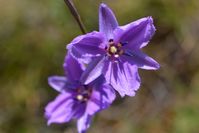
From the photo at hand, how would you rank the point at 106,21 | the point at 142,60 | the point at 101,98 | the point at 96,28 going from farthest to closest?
1. the point at 96,28
2. the point at 101,98
3. the point at 142,60
4. the point at 106,21

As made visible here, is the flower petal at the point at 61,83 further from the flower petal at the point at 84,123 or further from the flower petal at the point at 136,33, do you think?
the flower petal at the point at 136,33

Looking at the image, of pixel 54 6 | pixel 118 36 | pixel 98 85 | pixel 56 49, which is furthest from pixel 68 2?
pixel 56 49

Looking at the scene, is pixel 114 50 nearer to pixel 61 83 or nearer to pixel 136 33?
pixel 136 33

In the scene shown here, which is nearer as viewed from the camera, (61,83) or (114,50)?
(114,50)

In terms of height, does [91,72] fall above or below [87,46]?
below

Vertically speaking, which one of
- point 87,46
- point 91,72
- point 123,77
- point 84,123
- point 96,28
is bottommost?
point 96,28

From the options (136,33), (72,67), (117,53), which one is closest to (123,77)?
(117,53)

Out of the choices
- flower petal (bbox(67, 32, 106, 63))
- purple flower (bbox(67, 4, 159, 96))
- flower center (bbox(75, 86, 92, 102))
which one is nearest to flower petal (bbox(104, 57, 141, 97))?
purple flower (bbox(67, 4, 159, 96))

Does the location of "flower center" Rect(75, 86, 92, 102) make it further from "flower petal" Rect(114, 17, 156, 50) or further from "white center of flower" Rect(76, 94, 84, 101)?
"flower petal" Rect(114, 17, 156, 50)
